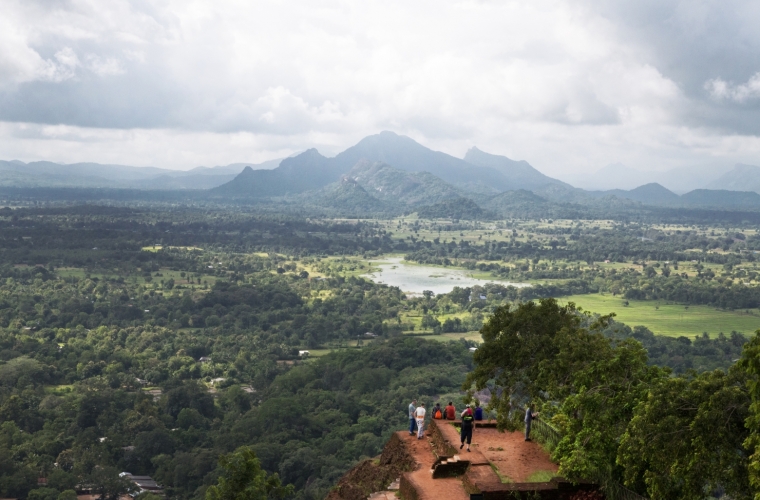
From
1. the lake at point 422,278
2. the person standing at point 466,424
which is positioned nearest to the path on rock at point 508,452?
the person standing at point 466,424

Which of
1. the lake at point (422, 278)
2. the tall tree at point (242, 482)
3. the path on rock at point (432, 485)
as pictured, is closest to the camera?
the path on rock at point (432, 485)

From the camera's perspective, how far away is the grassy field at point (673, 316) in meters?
70.6

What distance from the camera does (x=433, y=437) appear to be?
18172mm

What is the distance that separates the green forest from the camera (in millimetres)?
13531

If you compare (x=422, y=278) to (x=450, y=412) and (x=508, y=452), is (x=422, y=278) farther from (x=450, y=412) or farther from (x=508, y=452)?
(x=508, y=452)

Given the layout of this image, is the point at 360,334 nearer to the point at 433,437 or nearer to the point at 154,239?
the point at 433,437

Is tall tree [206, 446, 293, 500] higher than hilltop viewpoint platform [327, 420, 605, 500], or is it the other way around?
hilltop viewpoint platform [327, 420, 605, 500]

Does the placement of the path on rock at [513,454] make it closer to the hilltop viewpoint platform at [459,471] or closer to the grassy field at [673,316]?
the hilltop viewpoint platform at [459,471]

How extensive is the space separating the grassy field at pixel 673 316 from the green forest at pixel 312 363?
2.30 m

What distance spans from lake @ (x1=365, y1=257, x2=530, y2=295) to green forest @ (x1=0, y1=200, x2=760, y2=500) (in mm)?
3581

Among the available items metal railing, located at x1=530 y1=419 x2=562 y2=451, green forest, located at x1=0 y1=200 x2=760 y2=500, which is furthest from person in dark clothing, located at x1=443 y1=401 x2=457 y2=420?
metal railing, located at x1=530 y1=419 x2=562 y2=451

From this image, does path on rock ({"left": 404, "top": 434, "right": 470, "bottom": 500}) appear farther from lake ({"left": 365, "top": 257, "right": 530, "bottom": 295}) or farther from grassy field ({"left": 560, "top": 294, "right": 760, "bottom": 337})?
lake ({"left": 365, "top": 257, "right": 530, "bottom": 295})

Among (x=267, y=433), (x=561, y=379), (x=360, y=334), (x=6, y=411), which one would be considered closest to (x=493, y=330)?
(x=561, y=379)

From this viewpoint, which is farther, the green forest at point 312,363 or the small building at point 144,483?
the small building at point 144,483
